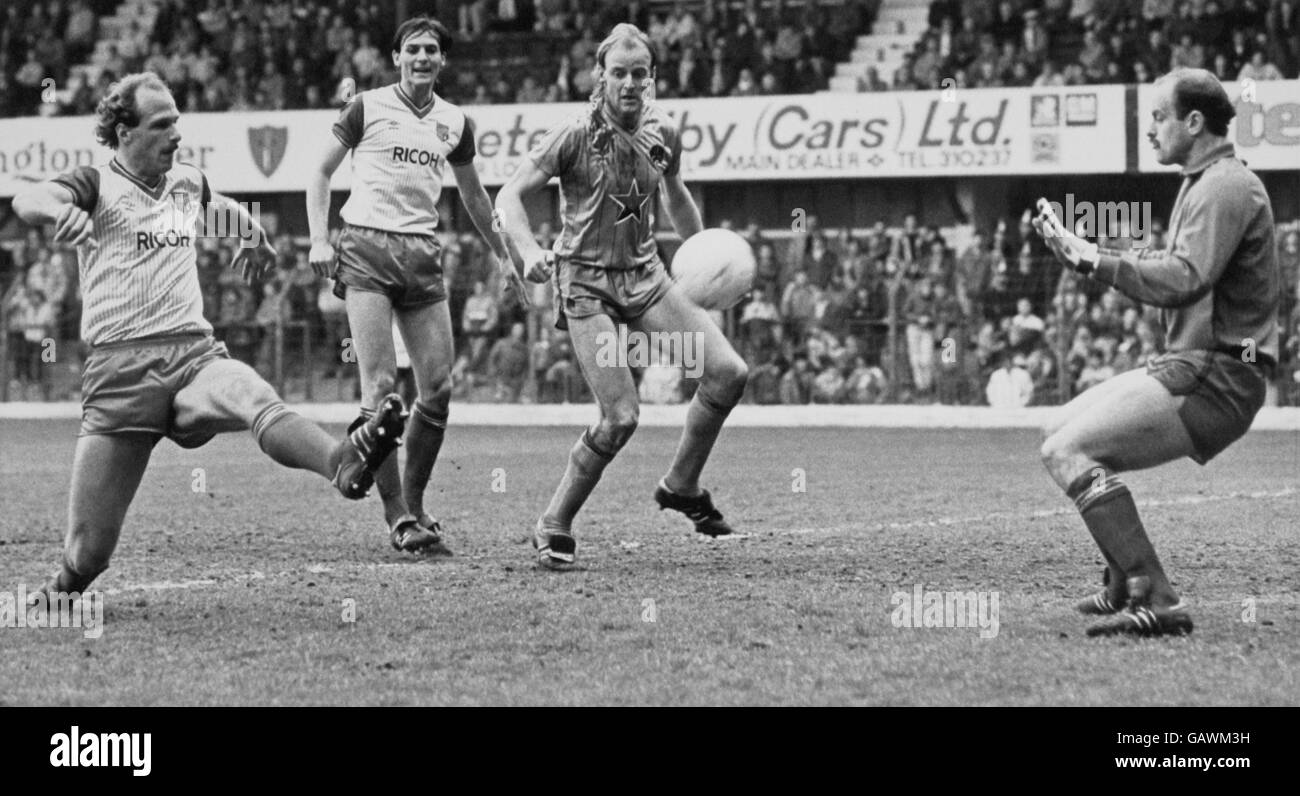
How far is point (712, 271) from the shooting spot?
32.3ft

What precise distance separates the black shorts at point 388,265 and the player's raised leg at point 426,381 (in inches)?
3.5

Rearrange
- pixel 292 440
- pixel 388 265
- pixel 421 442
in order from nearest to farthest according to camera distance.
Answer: pixel 292 440 < pixel 388 265 < pixel 421 442

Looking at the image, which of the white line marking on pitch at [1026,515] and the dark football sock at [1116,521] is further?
the white line marking on pitch at [1026,515]

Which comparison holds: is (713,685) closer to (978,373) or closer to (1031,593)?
(1031,593)

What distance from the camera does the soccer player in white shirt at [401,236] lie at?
9484 mm

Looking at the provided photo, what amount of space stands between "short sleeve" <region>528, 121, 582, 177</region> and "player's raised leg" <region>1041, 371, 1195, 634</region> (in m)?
3.12

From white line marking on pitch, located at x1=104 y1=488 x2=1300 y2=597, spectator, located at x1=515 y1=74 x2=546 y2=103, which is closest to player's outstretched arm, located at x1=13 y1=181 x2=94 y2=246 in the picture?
white line marking on pitch, located at x1=104 y1=488 x2=1300 y2=597

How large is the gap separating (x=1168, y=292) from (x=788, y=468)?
988 cm

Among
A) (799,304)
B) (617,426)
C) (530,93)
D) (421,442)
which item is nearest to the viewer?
(617,426)

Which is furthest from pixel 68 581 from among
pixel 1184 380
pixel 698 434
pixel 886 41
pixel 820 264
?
pixel 886 41

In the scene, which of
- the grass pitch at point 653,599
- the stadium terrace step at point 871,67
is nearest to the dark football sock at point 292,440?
the grass pitch at point 653,599

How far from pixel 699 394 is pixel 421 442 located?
4.47 ft

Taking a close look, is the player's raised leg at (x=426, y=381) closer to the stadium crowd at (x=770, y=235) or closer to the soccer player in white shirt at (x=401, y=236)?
the soccer player in white shirt at (x=401, y=236)

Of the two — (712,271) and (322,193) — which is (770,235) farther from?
(322,193)
